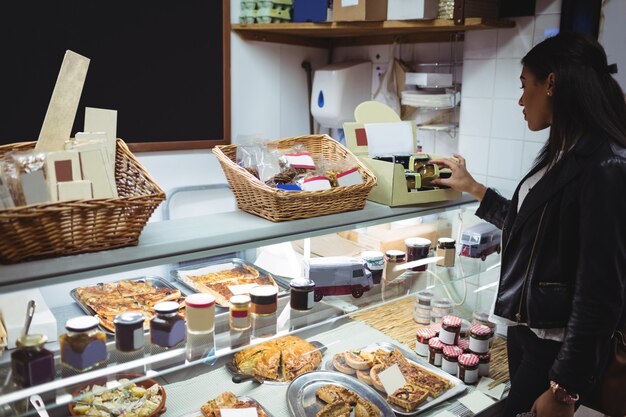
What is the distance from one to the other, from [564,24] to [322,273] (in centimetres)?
184

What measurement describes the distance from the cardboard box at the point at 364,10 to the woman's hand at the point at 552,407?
224cm

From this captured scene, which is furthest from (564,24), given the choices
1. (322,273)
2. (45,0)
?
(45,0)

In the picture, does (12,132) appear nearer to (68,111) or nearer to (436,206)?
(68,111)

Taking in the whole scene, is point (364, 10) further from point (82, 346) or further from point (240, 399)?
point (82, 346)

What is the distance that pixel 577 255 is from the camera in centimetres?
167

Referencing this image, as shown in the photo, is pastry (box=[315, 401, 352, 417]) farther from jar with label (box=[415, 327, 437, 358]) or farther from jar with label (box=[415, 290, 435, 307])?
jar with label (box=[415, 290, 435, 307])

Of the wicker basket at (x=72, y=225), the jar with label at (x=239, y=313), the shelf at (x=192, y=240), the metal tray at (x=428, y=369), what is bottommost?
the metal tray at (x=428, y=369)

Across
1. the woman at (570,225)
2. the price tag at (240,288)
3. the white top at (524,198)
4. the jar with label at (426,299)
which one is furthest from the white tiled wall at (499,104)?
the price tag at (240,288)

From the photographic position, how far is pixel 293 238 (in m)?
1.75

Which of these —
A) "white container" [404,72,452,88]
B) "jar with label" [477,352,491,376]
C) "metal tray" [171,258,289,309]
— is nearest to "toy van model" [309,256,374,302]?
"metal tray" [171,258,289,309]

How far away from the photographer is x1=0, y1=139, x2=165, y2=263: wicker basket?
50.8 inches

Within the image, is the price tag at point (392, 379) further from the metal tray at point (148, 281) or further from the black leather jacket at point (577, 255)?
the metal tray at point (148, 281)

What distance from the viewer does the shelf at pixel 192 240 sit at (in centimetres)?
132

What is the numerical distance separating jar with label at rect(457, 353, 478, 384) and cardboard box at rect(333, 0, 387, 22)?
1.95 meters
